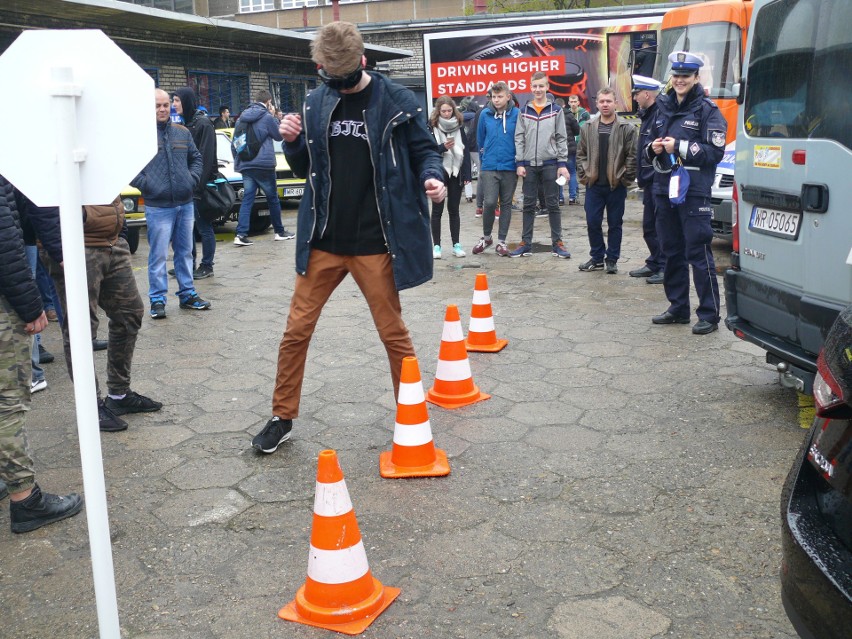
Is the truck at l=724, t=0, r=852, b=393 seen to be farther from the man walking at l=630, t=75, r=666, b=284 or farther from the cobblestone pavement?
the man walking at l=630, t=75, r=666, b=284

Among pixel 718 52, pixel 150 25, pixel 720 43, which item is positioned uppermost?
pixel 150 25

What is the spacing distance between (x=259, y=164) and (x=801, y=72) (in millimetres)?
7944

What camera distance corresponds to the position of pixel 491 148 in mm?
9977

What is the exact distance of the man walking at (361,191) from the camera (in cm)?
416

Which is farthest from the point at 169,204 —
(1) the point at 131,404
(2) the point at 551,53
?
(2) the point at 551,53

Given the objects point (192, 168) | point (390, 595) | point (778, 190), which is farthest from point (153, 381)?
point (778, 190)

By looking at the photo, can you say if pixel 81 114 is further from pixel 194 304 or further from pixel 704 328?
pixel 194 304

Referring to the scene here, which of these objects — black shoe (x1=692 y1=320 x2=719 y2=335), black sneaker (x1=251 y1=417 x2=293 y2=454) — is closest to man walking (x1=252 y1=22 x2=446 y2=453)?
black sneaker (x1=251 y1=417 x2=293 y2=454)

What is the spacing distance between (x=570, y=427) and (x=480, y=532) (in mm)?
1323

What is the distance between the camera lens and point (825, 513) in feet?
7.56

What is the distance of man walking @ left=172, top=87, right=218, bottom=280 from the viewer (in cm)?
856

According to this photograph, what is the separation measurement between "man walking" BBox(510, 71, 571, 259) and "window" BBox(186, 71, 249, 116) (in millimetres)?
10832

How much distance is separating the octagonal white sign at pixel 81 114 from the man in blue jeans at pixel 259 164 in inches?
345

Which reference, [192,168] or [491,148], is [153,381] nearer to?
[192,168]
